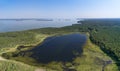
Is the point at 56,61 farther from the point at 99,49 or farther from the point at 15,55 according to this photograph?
the point at 99,49

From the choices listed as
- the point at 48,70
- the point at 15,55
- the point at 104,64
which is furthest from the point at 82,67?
the point at 15,55

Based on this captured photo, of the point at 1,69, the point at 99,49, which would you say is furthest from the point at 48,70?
the point at 99,49

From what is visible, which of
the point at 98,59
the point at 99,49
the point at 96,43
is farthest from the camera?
the point at 96,43

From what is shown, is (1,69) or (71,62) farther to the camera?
(71,62)

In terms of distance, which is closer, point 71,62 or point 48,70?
point 48,70

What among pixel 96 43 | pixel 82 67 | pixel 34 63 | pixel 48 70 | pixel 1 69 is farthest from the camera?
pixel 96 43

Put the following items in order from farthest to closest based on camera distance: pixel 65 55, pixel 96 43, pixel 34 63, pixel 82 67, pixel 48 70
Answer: pixel 96 43 → pixel 65 55 → pixel 34 63 → pixel 82 67 → pixel 48 70

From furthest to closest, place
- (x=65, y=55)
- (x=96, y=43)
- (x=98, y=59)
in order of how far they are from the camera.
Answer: (x=96, y=43), (x=65, y=55), (x=98, y=59)

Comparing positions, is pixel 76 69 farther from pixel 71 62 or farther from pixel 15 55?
pixel 15 55
